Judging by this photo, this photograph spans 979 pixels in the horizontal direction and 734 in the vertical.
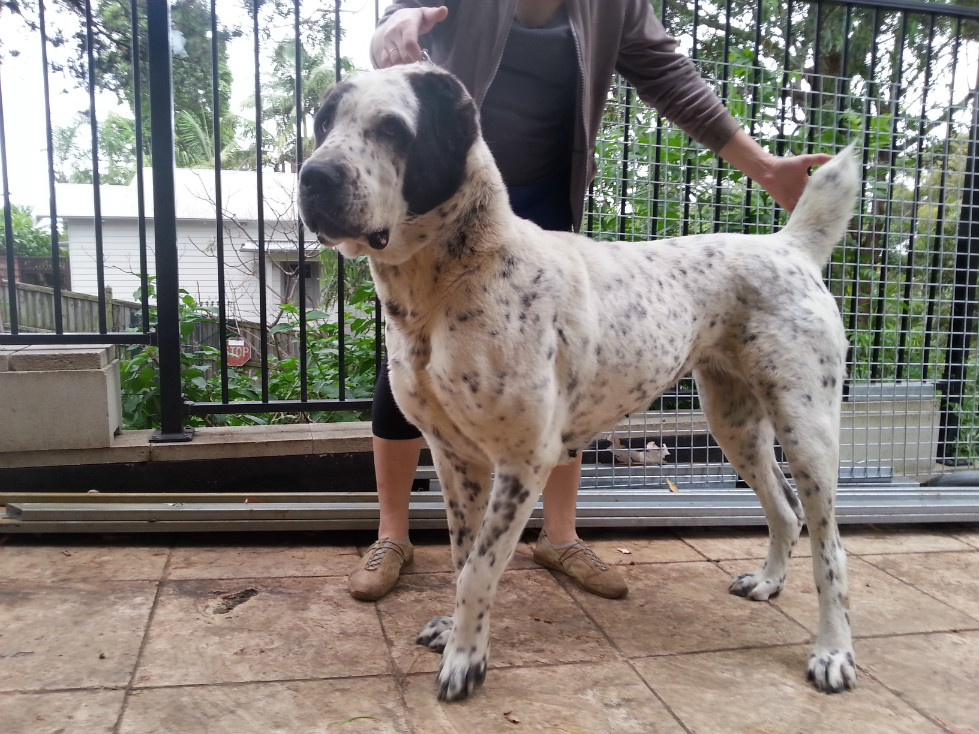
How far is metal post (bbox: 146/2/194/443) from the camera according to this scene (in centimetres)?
301

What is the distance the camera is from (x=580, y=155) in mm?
2336

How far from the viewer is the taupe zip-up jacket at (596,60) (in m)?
2.12

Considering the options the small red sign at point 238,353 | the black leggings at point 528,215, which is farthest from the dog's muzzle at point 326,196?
the small red sign at point 238,353

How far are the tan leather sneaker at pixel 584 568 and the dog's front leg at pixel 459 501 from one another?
24.5 inches

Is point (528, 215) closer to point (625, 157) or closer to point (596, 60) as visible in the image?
point (596, 60)

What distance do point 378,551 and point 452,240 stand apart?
4.14ft

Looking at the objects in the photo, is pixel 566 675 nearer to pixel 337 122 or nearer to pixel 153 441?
pixel 337 122

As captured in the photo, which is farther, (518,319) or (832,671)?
(832,671)

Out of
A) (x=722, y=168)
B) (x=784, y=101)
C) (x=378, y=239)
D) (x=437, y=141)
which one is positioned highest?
(x=784, y=101)

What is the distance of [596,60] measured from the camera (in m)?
2.33

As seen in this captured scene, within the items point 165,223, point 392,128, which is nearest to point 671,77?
point 392,128

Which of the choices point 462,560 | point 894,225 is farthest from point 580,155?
point 894,225

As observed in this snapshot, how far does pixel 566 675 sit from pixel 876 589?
4.58 ft

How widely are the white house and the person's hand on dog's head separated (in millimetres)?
1485
